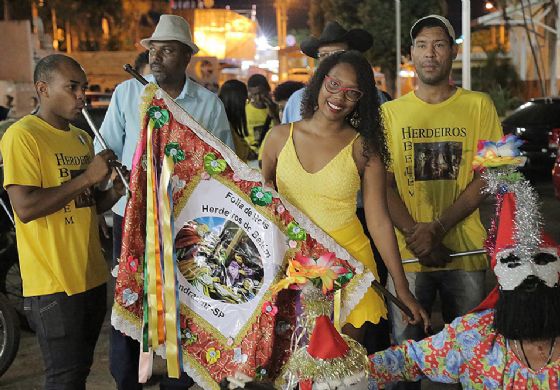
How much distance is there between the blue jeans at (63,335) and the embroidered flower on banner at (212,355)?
0.65 m

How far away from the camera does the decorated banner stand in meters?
3.51

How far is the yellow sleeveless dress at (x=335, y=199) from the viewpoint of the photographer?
355 cm

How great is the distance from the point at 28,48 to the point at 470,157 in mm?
26312

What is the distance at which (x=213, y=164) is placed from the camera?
3586 millimetres

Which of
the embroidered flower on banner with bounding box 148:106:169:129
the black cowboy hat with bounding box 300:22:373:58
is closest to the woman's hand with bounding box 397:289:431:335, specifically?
the embroidered flower on banner with bounding box 148:106:169:129

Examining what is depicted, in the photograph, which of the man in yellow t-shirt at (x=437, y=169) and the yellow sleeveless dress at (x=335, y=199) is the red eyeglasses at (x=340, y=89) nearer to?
the yellow sleeveless dress at (x=335, y=199)

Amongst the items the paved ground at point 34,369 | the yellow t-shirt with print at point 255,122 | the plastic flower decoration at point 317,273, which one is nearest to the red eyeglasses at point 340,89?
the plastic flower decoration at point 317,273

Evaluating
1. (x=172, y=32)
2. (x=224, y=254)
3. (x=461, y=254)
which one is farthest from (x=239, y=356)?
(x=172, y=32)

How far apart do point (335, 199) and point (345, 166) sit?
0.50ft

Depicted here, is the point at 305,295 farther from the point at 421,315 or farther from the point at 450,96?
the point at 450,96

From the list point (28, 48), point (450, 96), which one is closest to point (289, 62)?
point (28, 48)

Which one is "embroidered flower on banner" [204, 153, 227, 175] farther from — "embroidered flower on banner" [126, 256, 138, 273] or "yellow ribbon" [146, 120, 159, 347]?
"embroidered flower on banner" [126, 256, 138, 273]

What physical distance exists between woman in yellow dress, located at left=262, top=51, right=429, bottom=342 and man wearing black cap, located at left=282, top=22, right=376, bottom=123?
1547 mm

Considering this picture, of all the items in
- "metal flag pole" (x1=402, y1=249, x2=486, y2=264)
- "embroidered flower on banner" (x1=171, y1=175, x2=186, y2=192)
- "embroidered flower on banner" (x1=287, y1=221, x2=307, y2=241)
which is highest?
"embroidered flower on banner" (x1=171, y1=175, x2=186, y2=192)
